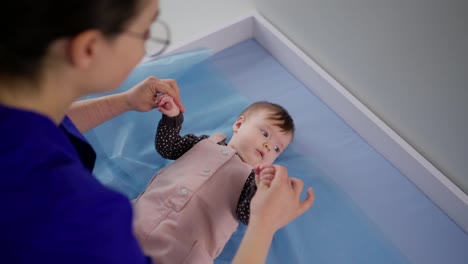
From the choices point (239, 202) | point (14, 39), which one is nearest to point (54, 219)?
point (14, 39)

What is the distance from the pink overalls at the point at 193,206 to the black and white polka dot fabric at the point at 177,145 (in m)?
0.02

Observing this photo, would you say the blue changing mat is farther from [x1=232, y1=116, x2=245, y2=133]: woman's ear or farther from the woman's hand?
the woman's hand

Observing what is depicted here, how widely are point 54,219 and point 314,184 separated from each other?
957 millimetres

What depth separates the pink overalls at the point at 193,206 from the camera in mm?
1060

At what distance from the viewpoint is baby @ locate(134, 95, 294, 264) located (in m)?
1.07

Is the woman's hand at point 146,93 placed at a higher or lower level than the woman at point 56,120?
higher

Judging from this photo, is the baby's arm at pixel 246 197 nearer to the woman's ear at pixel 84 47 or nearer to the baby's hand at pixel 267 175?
the baby's hand at pixel 267 175

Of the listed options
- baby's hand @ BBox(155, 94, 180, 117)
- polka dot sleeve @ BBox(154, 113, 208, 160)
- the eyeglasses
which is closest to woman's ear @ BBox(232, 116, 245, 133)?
polka dot sleeve @ BBox(154, 113, 208, 160)

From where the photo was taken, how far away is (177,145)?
→ 4.24ft

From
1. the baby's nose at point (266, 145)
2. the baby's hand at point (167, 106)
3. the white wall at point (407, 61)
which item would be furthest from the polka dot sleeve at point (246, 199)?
the white wall at point (407, 61)

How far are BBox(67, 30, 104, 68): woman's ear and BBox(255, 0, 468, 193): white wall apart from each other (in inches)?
32.0

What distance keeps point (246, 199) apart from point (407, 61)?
56 centimetres

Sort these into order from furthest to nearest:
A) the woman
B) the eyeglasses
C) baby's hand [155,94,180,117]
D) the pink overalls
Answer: baby's hand [155,94,180,117], the pink overalls, the eyeglasses, the woman

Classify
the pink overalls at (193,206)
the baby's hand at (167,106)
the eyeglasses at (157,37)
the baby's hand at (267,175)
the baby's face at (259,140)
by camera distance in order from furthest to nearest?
1. the baby's face at (259,140)
2. the baby's hand at (167,106)
3. the pink overalls at (193,206)
4. the baby's hand at (267,175)
5. the eyeglasses at (157,37)
